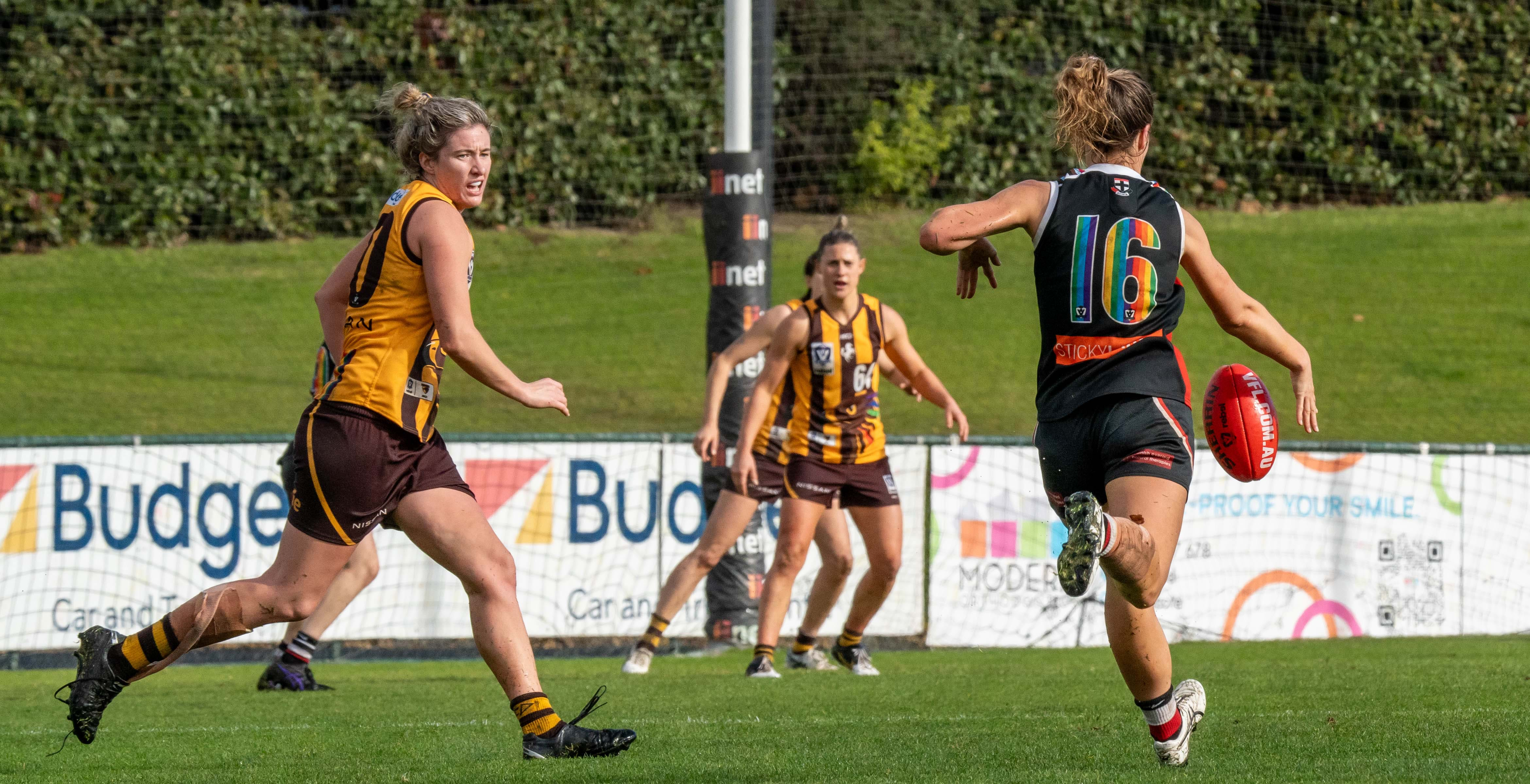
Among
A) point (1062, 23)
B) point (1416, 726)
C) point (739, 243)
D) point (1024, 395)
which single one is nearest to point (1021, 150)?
point (1062, 23)

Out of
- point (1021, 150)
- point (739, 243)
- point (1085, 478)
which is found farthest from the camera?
point (1021, 150)

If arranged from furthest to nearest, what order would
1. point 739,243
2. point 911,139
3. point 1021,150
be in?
point 1021,150
point 911,139
point 739,243

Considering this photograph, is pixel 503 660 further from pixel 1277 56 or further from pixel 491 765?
pixel 1277 56

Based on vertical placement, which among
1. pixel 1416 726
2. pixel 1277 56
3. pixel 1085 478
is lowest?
pixel 1416 726

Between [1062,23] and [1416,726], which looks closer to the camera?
[1416,726]

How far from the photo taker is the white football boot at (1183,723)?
4.23 m

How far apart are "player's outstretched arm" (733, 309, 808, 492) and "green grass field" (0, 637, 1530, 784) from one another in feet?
3.44

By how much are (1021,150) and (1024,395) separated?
2.61 meters

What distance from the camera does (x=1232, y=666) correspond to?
7.65 m

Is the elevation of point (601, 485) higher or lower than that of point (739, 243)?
lower

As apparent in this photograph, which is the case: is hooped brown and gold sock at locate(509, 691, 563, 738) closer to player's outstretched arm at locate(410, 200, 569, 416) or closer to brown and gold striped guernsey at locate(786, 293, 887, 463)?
player's outstretched arm at locate(410, 200, 569, 416)

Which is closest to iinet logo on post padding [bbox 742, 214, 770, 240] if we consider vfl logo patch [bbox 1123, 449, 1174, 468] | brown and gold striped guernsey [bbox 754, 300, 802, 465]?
brown and gold striped guernsey [bbox 754, 300, 802, 465]

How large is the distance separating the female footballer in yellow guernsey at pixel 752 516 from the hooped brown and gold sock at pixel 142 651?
352 cm

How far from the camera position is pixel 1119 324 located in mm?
4180
